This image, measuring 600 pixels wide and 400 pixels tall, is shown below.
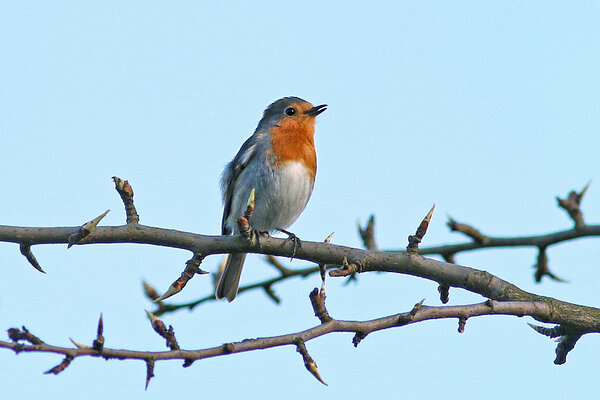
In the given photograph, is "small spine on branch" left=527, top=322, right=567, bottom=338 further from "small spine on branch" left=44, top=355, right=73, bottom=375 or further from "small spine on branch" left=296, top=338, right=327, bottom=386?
"small spine on branch" left=44, top=355, right=73, bottom=375

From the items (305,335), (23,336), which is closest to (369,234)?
(305,335)

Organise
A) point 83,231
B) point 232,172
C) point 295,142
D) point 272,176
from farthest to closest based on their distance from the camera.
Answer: point 232,172, point 295,142, point 272,176, point 83,231

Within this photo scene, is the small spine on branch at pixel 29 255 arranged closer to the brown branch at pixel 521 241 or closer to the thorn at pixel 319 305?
the thorn at pixel 319 305

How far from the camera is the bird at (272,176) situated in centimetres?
954

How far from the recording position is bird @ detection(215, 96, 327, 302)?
31.3 ft

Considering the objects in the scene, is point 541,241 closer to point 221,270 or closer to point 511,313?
point 511,313

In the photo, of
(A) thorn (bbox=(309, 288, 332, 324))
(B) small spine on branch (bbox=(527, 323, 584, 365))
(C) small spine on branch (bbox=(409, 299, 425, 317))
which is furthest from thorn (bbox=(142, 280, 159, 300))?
(C) small spine on branch (bbox=(409, 299, 425, 317))

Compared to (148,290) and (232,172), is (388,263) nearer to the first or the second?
(148,290)

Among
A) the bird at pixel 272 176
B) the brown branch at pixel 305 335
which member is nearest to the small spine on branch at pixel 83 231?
the brown branch at pixel 305 335

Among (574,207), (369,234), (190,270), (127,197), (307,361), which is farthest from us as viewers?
(369,234)

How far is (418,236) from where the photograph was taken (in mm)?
5387

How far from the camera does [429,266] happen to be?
542 cm

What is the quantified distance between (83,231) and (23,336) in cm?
117

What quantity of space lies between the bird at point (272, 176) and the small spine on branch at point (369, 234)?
107cm
